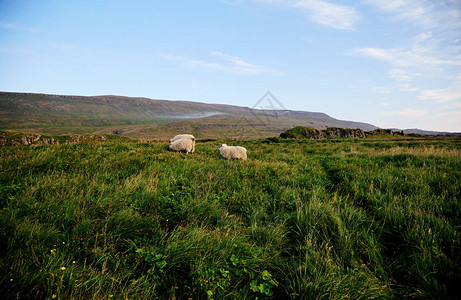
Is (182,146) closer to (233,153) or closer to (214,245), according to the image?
(233,153)

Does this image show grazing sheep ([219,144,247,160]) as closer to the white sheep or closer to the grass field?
the white sheep

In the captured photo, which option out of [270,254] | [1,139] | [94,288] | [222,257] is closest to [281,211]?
[270,254]

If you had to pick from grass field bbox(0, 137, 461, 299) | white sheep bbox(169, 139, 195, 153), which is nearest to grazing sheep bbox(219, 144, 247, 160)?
white sheep bbox(169, 139, 195, 153)

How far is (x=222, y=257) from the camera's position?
2.39 meters

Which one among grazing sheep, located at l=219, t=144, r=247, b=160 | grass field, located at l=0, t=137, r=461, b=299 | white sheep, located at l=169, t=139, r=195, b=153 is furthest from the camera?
white sheep, located at l=169, t=139, r=195, b=153

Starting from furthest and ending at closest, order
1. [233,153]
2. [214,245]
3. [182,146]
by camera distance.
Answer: [182,146] < [233,153] < [214,245]

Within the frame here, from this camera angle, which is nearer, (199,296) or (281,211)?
(199,296)

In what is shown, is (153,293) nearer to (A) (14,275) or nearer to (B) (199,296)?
(B) (199,296)

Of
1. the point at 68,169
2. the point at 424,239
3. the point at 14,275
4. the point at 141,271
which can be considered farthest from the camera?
the point at 68,169

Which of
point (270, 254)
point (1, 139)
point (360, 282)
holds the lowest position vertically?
point (1, 139)

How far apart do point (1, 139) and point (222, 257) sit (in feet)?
84.6

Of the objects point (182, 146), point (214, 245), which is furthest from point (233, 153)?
point (214, 245)

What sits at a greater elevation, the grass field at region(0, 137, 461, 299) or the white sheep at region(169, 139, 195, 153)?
the white sheep at region(169, 139, 195, 153)

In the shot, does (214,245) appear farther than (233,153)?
No
